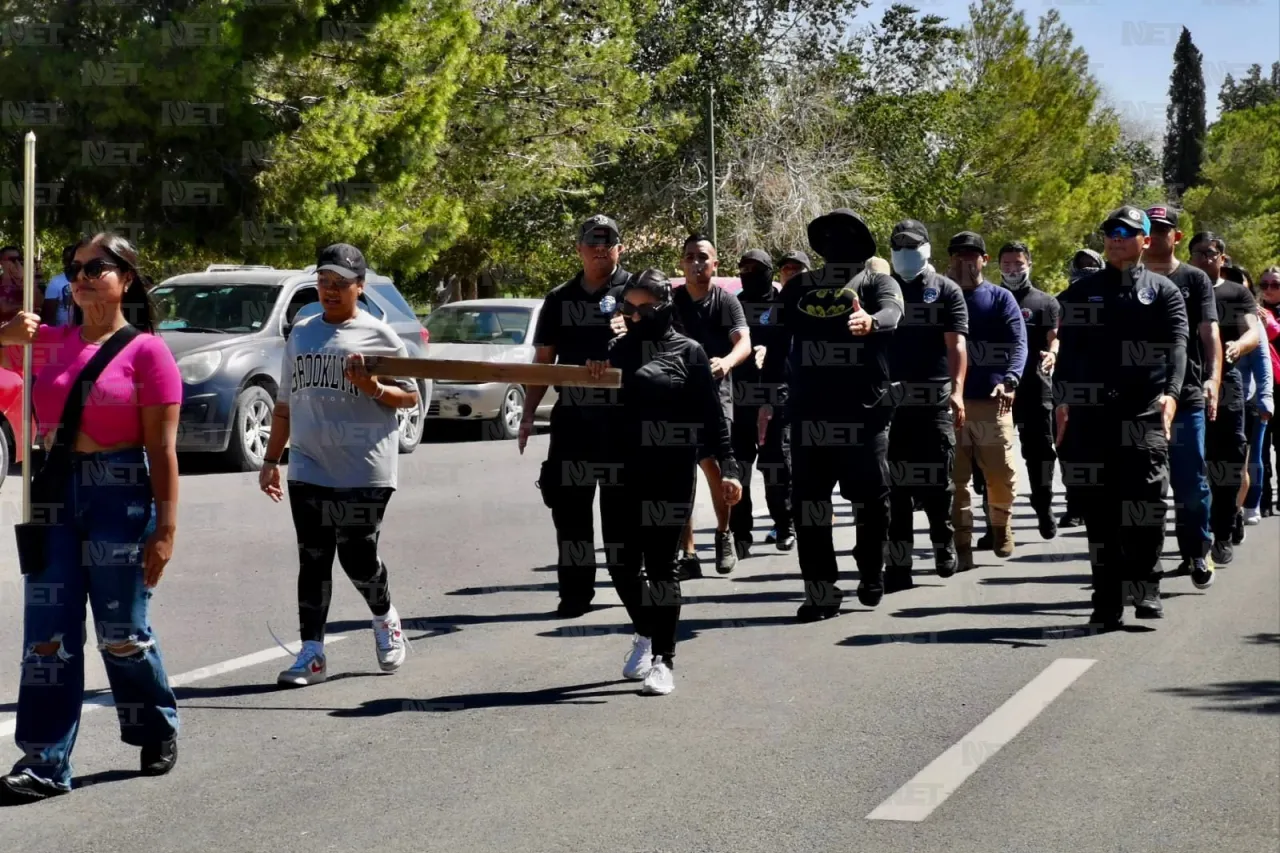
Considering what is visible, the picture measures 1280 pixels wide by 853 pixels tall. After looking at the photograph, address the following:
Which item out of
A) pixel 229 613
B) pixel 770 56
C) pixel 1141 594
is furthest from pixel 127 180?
pixel 770 56

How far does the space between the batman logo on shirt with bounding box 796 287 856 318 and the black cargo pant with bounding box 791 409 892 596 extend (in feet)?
1.73

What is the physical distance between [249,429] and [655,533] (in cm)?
948

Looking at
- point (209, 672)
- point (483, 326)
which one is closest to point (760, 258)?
point (209, 672)

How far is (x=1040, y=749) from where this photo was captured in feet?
20.9

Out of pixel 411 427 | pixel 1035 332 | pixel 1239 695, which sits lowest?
pixel 1239 695

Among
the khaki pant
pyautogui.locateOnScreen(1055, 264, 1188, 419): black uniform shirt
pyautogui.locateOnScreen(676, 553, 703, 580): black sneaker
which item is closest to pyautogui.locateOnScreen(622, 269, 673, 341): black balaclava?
pyautogui.locateOnScreen(1055, 264, 1188, 419): black uniform shirt

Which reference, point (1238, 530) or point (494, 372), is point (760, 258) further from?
point (494, 372)

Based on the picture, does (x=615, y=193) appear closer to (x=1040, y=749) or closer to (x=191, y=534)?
(x=191, y=534)

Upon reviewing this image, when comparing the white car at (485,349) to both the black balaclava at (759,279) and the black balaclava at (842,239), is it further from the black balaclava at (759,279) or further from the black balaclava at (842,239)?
the black balaclava at (842,239)

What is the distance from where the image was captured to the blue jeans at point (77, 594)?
5.48 meters

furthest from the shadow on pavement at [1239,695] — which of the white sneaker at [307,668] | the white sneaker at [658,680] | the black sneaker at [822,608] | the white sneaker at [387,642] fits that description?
the white sneaker at [307,668]

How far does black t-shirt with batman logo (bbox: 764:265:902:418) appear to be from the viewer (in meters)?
8.89

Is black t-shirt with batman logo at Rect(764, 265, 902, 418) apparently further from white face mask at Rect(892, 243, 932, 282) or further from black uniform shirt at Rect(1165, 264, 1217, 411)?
black uniform shirt at Rect(1165, 264, 1217, 411)

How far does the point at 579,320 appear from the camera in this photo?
8625mm
